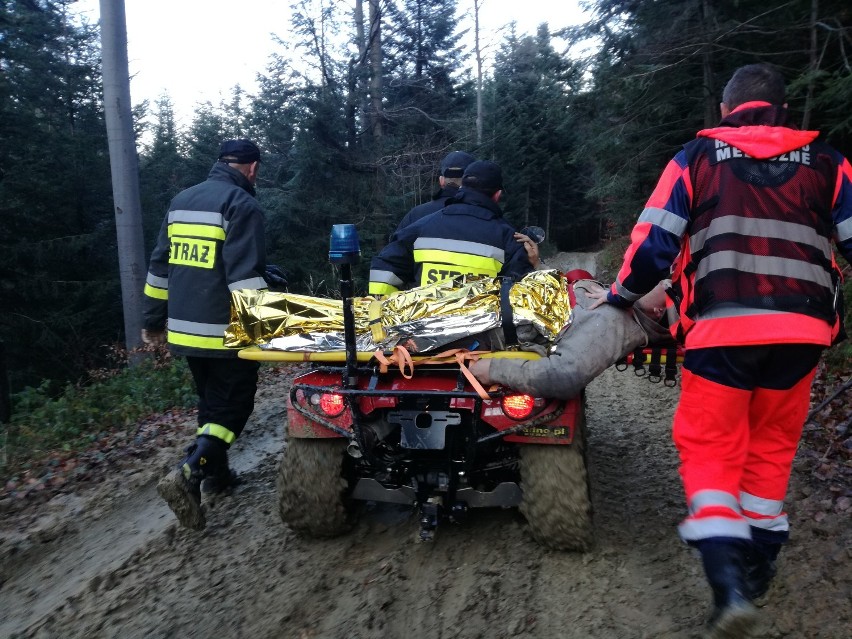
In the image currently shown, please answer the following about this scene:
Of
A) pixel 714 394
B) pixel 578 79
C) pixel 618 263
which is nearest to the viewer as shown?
pixel 714 394

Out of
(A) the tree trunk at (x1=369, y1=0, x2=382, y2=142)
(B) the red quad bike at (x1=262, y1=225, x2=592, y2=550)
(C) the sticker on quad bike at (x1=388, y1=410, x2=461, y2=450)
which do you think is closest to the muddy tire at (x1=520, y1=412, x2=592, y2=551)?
(B) the red quad bike at (x1=262, y1=225, x2=592, y2=550)

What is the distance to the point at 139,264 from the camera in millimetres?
9484

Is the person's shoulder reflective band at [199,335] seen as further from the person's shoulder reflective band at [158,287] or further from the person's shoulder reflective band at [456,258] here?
the person's shoulder reflective band at [456,258]

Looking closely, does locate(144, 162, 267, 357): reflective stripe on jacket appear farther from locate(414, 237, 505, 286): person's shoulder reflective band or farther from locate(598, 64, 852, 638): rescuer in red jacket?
locate(598, 64, 852, 638): rescuer in red jacket

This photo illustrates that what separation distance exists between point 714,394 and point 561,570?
130 cm

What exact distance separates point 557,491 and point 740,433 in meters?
0.94

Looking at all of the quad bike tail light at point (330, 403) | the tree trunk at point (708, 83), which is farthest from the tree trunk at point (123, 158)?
the tree trunk at point (708, 83)

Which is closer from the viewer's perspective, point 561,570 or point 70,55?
point 561,570

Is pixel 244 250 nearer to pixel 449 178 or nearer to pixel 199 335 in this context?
pixel 199 335

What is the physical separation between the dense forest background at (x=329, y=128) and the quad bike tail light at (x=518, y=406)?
8871mm

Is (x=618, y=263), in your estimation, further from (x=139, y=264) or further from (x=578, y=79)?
(x=139, y=264)

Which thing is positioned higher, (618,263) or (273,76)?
(273,76)

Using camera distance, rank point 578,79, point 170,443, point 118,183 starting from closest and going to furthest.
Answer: point 170,443
point 118,183
point 578,79

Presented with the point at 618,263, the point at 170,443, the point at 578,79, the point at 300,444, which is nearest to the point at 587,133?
the point at 578,79
